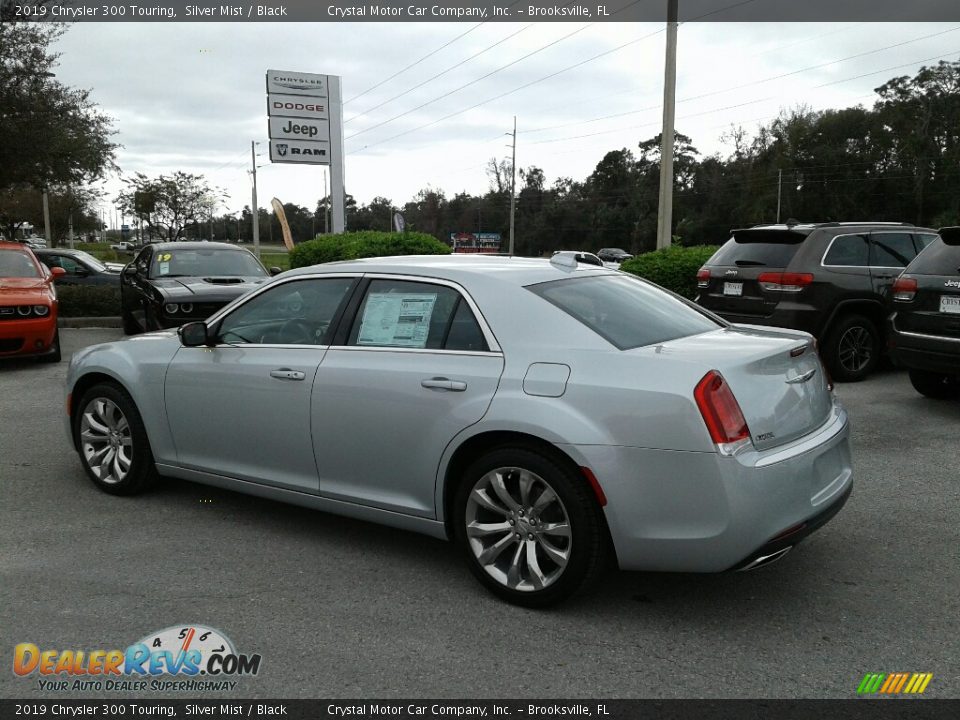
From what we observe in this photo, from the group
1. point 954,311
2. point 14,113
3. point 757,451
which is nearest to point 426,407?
point 757,451

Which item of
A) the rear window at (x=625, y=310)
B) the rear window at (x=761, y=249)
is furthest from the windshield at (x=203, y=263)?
the rear window at (x=625, y=310)

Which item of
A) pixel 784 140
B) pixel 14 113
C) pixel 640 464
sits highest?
pixel 784 140

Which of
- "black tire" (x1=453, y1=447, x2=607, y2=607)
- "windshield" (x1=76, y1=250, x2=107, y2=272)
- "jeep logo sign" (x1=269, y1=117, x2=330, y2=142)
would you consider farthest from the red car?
"jeep logo sign" (x1=269, y1=117, x2=330, y2=142)

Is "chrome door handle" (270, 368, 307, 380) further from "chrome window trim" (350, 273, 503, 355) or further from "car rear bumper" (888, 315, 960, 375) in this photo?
"car rear bumper" (888, 315, 960, 375)

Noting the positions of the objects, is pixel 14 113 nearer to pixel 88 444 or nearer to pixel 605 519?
pixel 88 444

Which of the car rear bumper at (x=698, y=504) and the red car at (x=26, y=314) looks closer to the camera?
the car rear bumper at (x=698, y=504)

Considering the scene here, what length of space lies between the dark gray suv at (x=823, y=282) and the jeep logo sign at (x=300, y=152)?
16.7m

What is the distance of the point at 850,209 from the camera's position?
67.9m

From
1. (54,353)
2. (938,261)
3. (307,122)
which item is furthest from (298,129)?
(938,261)

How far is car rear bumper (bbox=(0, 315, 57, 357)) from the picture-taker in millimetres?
10109

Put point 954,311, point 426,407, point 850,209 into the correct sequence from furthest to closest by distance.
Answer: point 850,209 < point 954,311 < point 426,407

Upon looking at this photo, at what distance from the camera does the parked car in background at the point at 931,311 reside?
7176mm

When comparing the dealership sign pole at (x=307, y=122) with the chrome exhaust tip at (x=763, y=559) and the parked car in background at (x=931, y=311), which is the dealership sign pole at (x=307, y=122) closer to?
the parked car in background at (x=931, y=311)

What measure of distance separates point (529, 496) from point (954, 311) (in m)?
5.27
